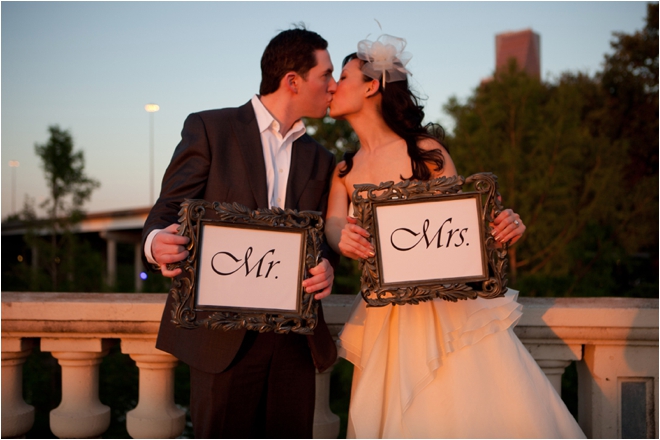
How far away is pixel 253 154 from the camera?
2.87 meters

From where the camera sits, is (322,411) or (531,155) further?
(531,155)

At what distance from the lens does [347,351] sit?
2990 mm

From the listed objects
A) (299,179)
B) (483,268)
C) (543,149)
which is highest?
(543,149)

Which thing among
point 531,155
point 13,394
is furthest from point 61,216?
point 13,394

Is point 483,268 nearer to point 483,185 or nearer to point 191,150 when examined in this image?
point 483,185

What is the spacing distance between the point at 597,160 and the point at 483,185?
10.7 metres

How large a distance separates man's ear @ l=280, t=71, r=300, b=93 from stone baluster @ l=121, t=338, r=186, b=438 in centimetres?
151

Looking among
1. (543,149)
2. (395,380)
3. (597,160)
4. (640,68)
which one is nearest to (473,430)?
(395,380)

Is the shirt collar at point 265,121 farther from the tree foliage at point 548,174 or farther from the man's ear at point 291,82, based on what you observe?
the tree foliage at point 548,174

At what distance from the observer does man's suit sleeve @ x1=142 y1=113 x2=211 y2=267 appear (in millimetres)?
2707

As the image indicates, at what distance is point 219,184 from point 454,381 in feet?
4.64

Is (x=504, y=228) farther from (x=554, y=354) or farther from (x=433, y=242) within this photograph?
(x=554, y=354)

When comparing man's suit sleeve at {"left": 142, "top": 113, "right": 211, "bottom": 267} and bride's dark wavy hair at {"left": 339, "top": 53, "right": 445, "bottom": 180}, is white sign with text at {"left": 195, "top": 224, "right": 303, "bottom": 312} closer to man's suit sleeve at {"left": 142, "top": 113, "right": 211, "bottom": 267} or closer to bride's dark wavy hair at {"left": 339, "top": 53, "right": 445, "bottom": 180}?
man's suit sleeve at {"left": 142, "top": 113, "right": 211, "bottom": 267}

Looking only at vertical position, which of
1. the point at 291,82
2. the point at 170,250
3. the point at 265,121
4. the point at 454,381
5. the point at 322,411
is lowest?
the point at 322,411
